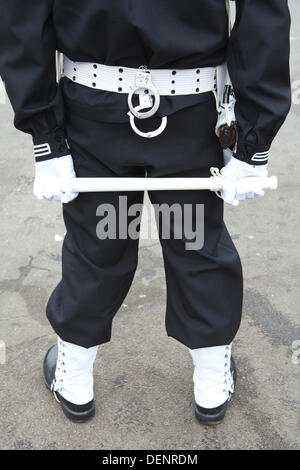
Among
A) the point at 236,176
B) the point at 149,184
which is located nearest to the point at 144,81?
the point at 149,184

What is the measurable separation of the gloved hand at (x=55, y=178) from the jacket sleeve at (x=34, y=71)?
22 millimetres

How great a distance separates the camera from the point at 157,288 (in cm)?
281

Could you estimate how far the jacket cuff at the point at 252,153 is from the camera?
1.69 m

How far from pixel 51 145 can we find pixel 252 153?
22.4 inches

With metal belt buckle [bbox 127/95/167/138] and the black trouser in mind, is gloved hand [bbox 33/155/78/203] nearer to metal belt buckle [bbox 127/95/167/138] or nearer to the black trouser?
the black trouser

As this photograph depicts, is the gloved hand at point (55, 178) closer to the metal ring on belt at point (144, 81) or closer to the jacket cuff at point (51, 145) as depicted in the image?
the jacket cuff at point (51, 145)

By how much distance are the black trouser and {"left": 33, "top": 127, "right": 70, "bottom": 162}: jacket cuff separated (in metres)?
0.04

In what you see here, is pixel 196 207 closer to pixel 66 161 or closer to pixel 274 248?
pixel 66 161

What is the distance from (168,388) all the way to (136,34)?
4.36ft

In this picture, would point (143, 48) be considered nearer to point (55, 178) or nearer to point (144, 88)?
point (144, 88)

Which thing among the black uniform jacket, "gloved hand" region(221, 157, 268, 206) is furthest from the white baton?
the black uniform jacket

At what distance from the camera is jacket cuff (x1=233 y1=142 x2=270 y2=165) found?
169 cm

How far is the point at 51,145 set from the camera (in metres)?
1.72

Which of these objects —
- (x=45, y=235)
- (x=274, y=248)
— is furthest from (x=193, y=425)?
(x=45, y=235)
